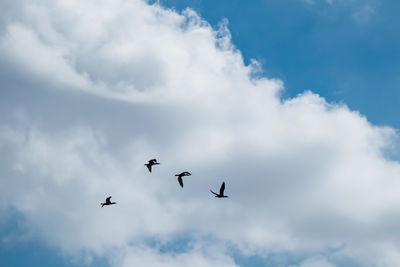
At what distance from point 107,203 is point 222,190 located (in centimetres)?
2269

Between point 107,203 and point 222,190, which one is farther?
point 107,203

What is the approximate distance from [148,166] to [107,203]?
10.4 m

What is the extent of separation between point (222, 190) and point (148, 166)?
15.5 metres

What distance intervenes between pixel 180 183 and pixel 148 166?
815 centimetres

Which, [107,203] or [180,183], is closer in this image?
[180,183]

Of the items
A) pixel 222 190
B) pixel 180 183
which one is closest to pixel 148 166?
pixel 180 183

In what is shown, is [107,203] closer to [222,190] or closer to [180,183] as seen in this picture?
[180,183]

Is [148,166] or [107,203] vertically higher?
[148,166]

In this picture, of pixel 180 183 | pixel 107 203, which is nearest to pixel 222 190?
pixel 180 183

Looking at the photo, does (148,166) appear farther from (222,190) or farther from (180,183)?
(222,190)

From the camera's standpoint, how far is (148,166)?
90.2m

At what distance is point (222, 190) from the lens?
83125mm

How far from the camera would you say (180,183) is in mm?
85438

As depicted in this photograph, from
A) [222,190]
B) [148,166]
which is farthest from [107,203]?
[222,190]
